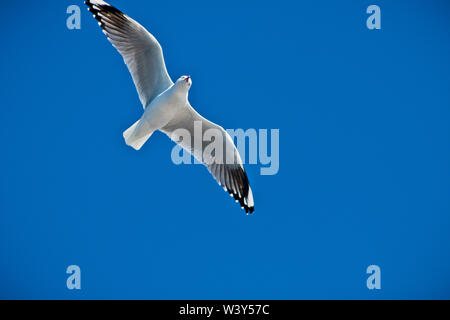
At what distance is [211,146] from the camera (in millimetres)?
6082

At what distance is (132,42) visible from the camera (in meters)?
5.65

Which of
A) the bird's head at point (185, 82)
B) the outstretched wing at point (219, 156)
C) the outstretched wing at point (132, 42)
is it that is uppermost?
the outstretched wing at point (132, 42)

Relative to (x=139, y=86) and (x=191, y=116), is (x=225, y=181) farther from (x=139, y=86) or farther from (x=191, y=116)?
(x=139, y=86)

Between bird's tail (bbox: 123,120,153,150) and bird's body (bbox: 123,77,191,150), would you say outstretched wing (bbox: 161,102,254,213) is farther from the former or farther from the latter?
bird's tail (bbox: 123,120,153,150)

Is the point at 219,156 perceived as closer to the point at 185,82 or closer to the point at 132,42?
the point at 185,82

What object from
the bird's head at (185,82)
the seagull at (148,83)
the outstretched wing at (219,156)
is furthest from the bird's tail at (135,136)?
the bird's head at (185,82)

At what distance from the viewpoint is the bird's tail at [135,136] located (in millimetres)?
5605

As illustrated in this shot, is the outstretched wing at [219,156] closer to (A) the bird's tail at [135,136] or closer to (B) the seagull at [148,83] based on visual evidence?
(B) the seagull at [148,83]

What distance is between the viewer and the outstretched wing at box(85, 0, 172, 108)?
560 cm

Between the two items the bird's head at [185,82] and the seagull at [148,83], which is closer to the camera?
the bird's head at [185,82]

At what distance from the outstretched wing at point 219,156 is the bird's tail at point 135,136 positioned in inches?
17.6

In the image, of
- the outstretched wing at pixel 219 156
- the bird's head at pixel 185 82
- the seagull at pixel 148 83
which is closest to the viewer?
the bird's head at pixel 185 82

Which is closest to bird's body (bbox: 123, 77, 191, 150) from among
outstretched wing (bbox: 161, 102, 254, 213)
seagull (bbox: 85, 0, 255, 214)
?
seagull (bbox: 85, 0, 255, 214)
